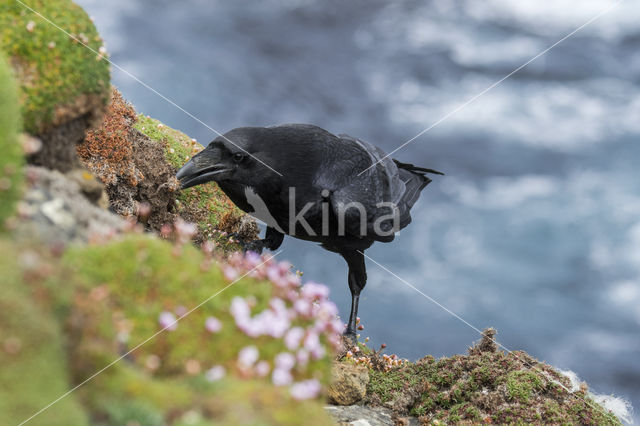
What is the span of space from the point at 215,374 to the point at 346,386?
15.1 feet

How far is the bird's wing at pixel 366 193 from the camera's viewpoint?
7.25 meters

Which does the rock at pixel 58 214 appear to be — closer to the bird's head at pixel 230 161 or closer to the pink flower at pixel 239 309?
the pink flower at pixel 239 309

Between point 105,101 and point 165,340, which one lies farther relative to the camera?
point 105,101

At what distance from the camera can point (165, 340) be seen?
8.78 feet

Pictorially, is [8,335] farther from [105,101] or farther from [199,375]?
[105,101]

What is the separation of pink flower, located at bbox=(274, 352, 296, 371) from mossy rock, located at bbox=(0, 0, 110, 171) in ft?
6.43

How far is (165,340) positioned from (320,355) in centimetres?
85

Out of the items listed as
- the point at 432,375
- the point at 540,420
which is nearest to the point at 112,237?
the point at 540,420

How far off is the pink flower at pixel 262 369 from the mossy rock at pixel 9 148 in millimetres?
1530

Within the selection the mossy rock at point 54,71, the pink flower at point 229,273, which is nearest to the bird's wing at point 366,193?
the mossy rock at point 54,71

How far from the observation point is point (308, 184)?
701cm

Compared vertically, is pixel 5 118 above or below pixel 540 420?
below

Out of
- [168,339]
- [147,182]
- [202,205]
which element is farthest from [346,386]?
[202,205]

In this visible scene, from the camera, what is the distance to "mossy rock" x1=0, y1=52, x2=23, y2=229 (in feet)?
9.30
